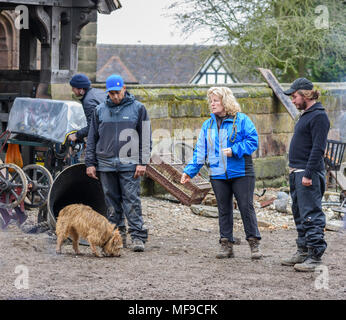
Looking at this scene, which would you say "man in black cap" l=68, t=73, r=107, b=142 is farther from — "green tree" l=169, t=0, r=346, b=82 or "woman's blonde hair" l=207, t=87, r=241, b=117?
"green tree" l=169, t=0, r=346, b=82

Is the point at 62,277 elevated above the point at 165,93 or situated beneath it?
situated beneath

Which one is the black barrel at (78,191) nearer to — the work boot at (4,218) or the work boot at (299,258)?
the work boot at (4,218)

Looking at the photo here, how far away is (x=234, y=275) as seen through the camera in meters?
7.33

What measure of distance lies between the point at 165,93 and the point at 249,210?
17.5 feet

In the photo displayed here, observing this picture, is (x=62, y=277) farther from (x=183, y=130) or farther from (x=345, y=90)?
(x=345, y=90)

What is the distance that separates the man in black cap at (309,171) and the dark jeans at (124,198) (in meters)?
1.92

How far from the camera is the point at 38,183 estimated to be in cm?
981

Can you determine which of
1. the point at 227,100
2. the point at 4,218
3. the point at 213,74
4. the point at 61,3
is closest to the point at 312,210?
the point at 227,100

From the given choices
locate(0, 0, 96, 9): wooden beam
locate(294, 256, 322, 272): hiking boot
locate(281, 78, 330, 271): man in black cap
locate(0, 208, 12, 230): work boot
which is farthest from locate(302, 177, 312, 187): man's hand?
locate(0, 0, 96, 9): wooden beam

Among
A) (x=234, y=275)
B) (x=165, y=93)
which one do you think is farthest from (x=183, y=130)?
(x=234, y=275)

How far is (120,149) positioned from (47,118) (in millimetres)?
1903

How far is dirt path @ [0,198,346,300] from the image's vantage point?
20.9 feet
